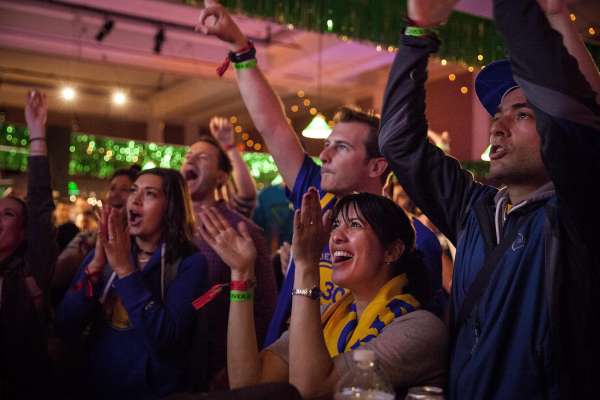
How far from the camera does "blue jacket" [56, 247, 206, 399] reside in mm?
2076

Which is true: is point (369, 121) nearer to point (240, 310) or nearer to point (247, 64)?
point (247, 64)

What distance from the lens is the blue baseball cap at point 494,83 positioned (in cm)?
162

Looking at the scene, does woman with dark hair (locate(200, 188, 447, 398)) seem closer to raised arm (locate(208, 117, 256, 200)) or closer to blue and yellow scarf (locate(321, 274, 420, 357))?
blue and yellow scarf (locate(321, 274, 420, 357))

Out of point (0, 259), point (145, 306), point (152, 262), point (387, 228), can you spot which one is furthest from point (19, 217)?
point (387, 228)

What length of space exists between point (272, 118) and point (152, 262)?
70 cm

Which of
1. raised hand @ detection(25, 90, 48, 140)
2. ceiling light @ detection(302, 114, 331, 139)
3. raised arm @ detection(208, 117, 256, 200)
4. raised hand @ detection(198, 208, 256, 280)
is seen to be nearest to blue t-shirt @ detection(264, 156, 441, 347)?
raised hand @ detection(198, 208, 256, 280)

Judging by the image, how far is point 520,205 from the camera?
140 cm

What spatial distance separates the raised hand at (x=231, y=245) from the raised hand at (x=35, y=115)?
150 cm

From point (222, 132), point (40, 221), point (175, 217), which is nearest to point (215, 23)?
point (175, 217)

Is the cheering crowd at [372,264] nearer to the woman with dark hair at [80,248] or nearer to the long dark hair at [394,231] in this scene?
the long dark hair at [394,231]

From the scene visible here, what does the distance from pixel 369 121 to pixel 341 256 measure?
2.42ft

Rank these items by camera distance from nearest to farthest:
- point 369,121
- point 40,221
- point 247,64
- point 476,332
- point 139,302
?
point 476,332 < point 139,302 < point 247,64 < point 369,121 < point 40,221

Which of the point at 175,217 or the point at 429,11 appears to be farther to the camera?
the point at 175,217

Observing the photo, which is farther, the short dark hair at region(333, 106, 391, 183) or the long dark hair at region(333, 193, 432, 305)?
the short dark hair at region(333, 106, 391, 183)
